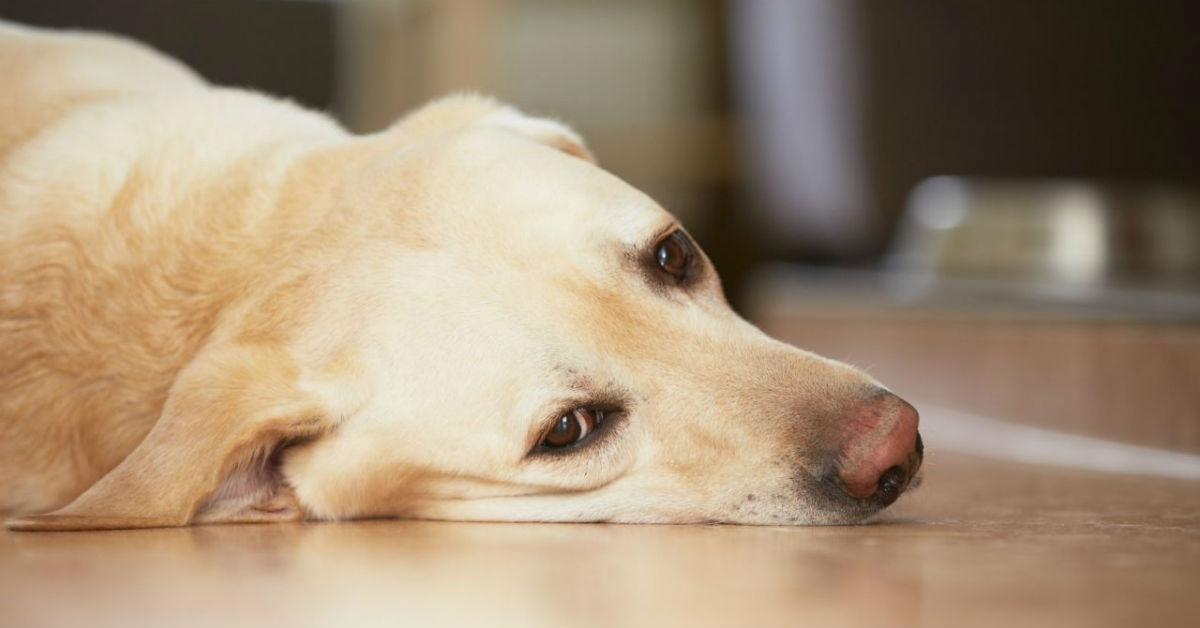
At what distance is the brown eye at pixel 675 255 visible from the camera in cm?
197

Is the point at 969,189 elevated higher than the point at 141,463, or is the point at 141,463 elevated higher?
the point at 141,463

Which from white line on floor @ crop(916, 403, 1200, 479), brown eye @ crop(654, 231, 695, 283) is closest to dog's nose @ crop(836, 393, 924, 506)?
white line on floor @ crop(916, 403, 1200, 479)

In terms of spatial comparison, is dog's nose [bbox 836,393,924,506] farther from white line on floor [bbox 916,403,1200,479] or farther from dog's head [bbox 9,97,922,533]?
white line on floor [bbox 916,403,1200,479]

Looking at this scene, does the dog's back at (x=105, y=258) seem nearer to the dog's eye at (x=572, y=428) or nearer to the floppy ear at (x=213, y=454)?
the floppy ear at (x=213, y=454)

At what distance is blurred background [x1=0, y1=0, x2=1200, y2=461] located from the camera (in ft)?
10.4

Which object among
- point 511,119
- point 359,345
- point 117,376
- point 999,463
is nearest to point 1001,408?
point 999,463

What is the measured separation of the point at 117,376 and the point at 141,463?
0.26 meters

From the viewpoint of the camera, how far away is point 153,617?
114cm

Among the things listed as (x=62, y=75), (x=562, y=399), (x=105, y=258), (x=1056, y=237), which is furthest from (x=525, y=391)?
(x=1056, y=237)

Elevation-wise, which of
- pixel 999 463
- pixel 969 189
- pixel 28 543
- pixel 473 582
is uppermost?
pixel 473 582

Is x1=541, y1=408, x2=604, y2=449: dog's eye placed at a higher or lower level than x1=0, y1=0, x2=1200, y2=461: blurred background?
higher

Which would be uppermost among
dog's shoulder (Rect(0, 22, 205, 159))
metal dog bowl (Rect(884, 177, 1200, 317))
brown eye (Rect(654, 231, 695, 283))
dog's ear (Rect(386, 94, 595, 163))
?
dog's shoulder (Rect(0, 22, 205, 159))

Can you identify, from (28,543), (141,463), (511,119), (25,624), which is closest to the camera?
(25,624)

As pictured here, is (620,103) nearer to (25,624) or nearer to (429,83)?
(429,83)
